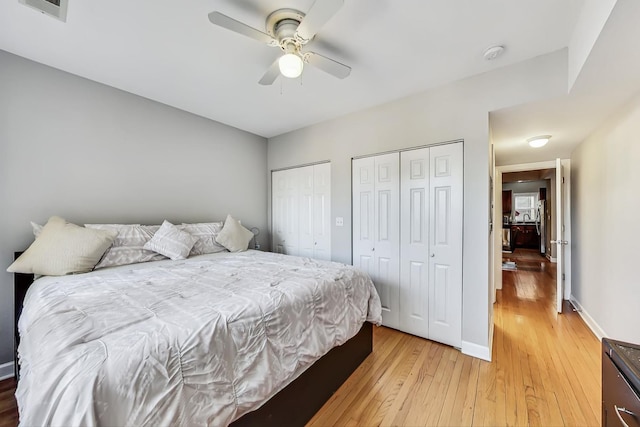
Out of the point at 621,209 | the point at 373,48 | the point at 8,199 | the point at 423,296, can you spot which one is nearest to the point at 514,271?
the point at 621,209

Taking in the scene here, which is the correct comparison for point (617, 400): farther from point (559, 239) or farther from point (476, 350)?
point (559, 239)

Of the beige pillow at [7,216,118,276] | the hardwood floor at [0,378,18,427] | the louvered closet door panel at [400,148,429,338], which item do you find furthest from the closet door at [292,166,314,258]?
the hardwood floor at [0,378,18,427]

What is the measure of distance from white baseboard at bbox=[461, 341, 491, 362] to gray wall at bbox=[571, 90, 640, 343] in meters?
1.03

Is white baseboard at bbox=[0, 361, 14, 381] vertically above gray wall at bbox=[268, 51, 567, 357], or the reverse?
gray wall at bbox=[268, 51, 567, 357]

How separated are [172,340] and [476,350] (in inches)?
98.4

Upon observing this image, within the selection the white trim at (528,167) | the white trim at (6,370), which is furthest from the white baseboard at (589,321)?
the white trim at (6,370)

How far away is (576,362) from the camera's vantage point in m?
2.12

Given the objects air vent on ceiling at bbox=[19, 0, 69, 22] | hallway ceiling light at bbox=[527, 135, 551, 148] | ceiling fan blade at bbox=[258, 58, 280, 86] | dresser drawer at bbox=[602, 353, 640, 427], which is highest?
air vent on ceiling at bbox=[19, 0, 69, 22]

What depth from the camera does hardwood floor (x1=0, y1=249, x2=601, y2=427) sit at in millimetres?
1581

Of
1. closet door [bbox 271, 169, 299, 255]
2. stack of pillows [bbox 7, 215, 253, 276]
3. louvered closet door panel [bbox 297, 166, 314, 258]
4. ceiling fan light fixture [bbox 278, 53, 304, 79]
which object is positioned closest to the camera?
ceiling fan light fixture [bbox 278, 53, 304, 79]

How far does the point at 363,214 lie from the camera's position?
304 cm

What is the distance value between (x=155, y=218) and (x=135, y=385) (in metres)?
2.49

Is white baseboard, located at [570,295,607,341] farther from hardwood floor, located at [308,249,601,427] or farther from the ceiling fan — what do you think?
the ceiling fan

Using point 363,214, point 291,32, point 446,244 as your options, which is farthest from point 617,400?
point 291,32
